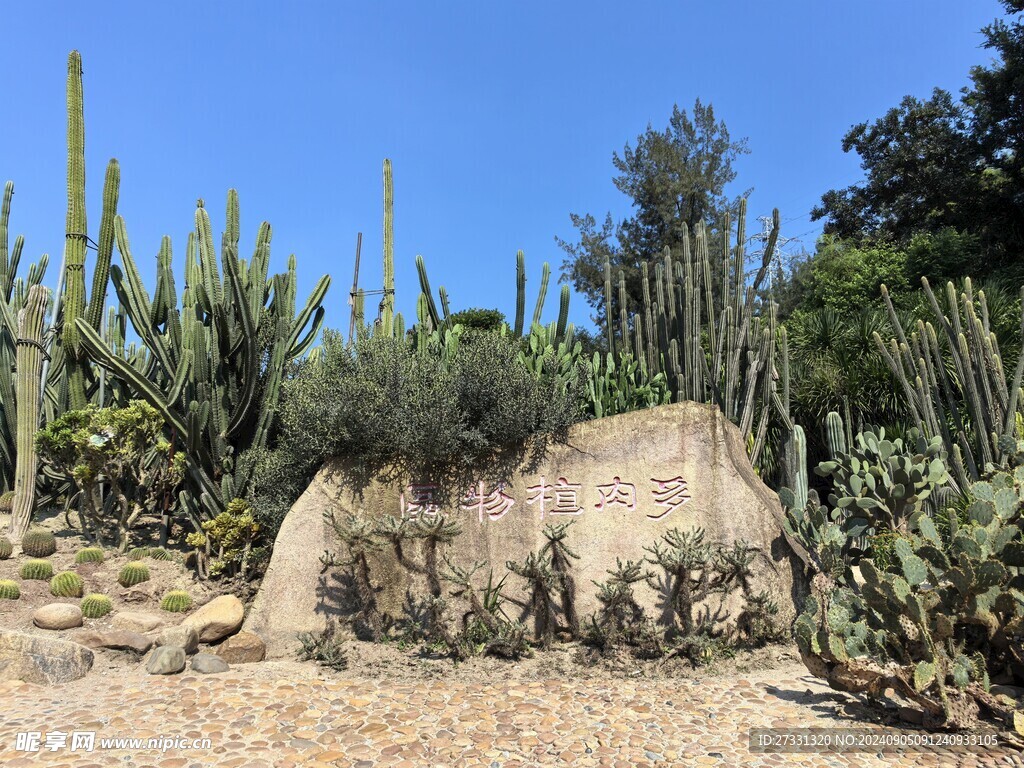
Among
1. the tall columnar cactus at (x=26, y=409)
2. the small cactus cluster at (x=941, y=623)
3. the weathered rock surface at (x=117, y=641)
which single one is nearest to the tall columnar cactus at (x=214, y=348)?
the tall columnar cactus at (x=26, y=409)

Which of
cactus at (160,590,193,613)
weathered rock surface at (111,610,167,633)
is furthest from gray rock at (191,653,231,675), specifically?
cactus at (160,590,193,613)

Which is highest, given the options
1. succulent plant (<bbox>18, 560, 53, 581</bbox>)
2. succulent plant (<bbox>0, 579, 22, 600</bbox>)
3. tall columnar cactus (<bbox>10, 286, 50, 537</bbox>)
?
tall columnar cactus (<bbox>10, 286, 50, 537</bbox>)

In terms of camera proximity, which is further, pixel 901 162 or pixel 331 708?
pixel 901 162

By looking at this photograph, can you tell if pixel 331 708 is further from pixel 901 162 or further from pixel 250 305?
pixel 901 162

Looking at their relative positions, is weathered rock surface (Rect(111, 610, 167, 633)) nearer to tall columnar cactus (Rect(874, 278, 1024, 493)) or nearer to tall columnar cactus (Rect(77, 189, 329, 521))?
→ tall columnar cactus (Rect(77, 189, 329, 521))

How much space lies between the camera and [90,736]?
361 cm

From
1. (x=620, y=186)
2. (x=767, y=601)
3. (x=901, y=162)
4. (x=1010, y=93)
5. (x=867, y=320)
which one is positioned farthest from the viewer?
(x=620, y=186)

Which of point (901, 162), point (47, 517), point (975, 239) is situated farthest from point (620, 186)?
point (47, 517)

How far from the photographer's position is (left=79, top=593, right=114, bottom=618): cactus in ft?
18.7

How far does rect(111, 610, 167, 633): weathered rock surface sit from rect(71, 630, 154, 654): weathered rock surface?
39cm

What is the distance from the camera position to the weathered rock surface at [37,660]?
4.46m

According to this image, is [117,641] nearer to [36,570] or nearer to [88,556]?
[36,570]

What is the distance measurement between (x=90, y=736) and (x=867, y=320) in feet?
32.0

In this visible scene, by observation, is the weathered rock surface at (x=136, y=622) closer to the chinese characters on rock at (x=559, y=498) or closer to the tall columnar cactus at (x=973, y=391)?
the chinese characters on rock at (x=559, y=498)
